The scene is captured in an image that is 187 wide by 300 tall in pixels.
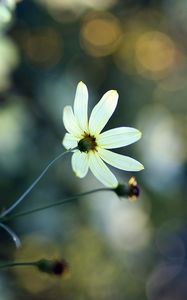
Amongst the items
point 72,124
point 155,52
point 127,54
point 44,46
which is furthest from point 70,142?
point 155,52

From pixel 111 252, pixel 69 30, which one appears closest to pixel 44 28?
pixel 69 30

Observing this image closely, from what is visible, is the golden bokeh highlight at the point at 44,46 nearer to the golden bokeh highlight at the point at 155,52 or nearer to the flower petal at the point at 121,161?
the golden bokeh highlight at the point at 155,52

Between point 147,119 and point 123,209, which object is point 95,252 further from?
point 147,119

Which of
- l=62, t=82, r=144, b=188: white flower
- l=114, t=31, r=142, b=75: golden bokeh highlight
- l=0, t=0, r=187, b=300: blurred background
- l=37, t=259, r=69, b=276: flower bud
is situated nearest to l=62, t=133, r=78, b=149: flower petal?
l=62, t=82, r=144, b=188: white flower

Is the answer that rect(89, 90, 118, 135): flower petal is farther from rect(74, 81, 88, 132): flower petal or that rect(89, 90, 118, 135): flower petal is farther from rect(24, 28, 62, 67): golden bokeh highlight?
rect(24, 28, 62, 67): golden bokeh highlight

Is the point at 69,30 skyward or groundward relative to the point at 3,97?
skyward

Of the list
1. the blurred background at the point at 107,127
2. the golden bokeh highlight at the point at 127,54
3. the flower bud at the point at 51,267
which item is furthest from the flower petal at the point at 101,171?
the golden bokeh highlight at the point at 127,54

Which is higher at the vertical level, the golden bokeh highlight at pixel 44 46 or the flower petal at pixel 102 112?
the golden bokeh highlight at pixel 44 46

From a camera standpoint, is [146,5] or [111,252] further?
[146,5]
